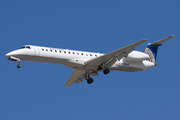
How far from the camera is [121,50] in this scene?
79.9 feet

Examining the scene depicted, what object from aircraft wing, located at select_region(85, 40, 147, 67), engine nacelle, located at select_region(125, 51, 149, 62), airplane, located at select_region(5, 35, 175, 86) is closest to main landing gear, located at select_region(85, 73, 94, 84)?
airplane, located at select_region(5, 35, 175, 86)

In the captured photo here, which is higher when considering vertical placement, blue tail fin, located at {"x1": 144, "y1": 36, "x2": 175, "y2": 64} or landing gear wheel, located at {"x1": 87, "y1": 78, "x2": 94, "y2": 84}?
blue tail fin, located at {"x1": 144, "y1": 36, "x2": 175, "y2": 64}

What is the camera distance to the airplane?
78.2ft

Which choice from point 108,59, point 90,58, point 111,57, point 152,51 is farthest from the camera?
point 152,51

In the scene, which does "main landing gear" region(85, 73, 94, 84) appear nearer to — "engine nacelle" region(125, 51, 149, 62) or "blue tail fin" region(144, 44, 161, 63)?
"engine nacelle" region(125, 51, 149, 62)

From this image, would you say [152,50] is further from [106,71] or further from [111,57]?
[106,71]

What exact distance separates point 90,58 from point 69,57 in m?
1.93

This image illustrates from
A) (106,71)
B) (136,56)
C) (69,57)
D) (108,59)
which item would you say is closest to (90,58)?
(108,59)

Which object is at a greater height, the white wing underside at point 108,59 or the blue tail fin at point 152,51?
the blue tail fin at point 152,51

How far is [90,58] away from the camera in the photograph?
25703 millimetres

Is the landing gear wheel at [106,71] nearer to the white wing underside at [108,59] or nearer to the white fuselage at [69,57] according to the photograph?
the white wing underside at [108,59]

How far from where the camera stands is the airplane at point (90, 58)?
23.8 metres

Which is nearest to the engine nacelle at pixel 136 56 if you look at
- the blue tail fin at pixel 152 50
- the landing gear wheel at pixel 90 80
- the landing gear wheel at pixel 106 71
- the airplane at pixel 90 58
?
the airplane at pixel 90 58

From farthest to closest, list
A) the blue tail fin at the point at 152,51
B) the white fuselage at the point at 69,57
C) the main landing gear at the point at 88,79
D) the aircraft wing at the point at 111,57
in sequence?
the blue tail fin at the point at 152,51, the main landing gear at the point at 88,79, the aircraft wing at the point at 111,57, the white fuselage at the point at 69,57
